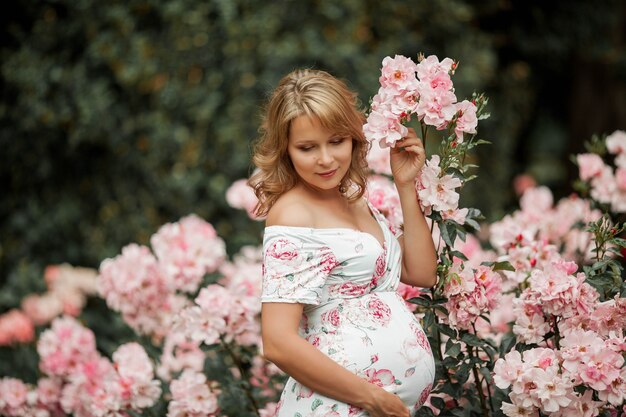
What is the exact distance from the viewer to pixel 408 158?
238 cm

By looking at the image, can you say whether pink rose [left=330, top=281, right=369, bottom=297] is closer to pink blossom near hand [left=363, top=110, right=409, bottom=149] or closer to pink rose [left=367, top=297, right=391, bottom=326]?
pink rose [left=367, top=297, right=391, bottom=326]

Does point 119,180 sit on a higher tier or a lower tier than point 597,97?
lower

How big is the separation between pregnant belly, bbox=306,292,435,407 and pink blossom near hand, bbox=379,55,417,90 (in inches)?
23.0

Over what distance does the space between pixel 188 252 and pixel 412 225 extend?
1.07 m

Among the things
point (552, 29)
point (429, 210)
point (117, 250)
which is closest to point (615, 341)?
point (429, 210)

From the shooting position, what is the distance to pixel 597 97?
8.11 meters

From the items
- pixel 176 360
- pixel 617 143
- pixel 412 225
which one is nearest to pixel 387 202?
pixel 412 225

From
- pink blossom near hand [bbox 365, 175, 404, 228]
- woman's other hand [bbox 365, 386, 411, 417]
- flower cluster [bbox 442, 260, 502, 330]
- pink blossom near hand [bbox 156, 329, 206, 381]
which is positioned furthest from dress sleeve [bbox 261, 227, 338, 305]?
pink blossom near hand [bbox 156, 329, 206, 381]

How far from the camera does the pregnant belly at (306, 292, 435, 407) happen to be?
2176mm

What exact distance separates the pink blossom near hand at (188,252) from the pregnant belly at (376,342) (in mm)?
970

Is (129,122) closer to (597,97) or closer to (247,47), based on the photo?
(247,47)

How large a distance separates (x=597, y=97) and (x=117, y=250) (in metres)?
5.05

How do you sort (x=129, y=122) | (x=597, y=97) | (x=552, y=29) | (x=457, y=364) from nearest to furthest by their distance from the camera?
(x=457, y=364) < (x=129, y=122) < (x=552, y=29) < (x=597, y=97)

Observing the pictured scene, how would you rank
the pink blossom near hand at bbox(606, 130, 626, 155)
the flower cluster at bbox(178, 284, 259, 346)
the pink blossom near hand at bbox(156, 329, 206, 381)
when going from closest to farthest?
the flower cluster at bbox(178, 284, 259, 346) → the pink blossom near hand at bbox(606, 130, 626, 155) → the pink blossom near hand at bbox(156, 329, 206, 381)
